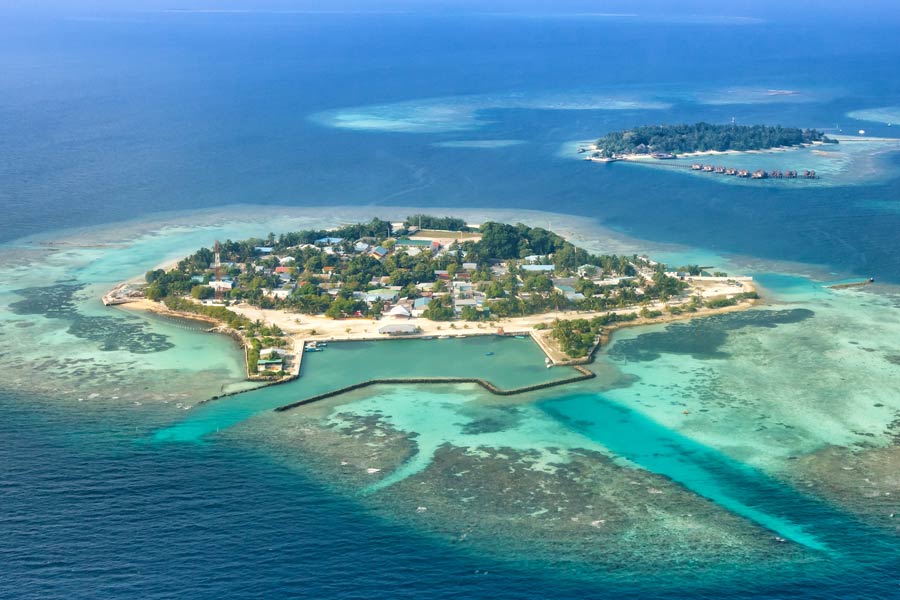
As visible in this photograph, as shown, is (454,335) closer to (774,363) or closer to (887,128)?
(774,363)

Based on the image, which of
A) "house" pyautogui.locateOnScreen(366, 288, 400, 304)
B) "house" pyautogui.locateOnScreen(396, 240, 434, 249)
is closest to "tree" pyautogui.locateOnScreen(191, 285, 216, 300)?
"house" pyautogui.locateOnScreen(366, 288, 400, 304)

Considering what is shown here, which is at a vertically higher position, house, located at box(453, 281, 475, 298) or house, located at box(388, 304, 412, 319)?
house, located at box(453, 281, 475, 298)

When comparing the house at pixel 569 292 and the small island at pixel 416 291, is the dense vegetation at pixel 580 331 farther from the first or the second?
the house at pixel 569 292

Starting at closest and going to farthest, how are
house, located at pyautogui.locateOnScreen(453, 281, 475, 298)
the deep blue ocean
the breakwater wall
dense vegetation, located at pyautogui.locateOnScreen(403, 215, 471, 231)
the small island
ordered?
the deep blue ocean < the breakwater wall < the small island < house, located at pyautogui.locateOnScreen(453, 281, 475, 298) < dense vegetation, located at pyautogui.locateOnScreen(403, 215, 471, 231)

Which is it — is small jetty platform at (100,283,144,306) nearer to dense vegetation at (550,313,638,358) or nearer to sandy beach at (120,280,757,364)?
sandy beach at (120,280,757,364)

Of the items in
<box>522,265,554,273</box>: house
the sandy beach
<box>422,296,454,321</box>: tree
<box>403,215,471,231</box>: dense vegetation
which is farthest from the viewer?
<box>403,215,471,231</box>: dense vegetation

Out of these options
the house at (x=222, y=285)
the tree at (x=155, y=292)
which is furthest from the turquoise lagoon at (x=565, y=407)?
the house at (x=222, y=285)

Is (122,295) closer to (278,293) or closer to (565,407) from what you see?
(278,293)

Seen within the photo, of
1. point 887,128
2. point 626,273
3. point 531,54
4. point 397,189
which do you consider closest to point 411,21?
point 531,54
